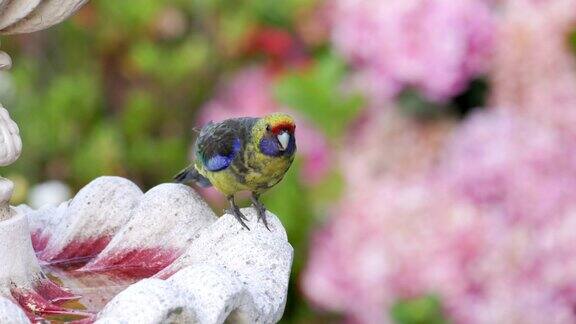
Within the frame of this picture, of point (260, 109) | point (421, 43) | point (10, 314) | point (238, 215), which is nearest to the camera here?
point (10, 314)

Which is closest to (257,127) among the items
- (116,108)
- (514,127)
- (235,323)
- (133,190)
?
(133,190)

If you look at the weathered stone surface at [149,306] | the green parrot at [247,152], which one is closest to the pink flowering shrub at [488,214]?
the green parrot at [247,152]

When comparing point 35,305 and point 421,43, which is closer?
point 35,305

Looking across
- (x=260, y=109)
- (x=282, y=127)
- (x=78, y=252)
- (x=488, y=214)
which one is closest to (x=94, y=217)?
(x=78, y=252)

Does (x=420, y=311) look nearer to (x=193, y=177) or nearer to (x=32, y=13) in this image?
(x=193, y=177)

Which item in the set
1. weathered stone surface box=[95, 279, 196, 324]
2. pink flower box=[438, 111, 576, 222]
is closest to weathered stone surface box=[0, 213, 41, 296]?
weathered stone surface box=[95, 279, 196, 324]

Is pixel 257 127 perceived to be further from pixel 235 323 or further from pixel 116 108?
pixel 116 108

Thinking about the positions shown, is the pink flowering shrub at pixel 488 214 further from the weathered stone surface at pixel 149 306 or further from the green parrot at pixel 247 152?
the weathered stone surface at pixel 149 306
